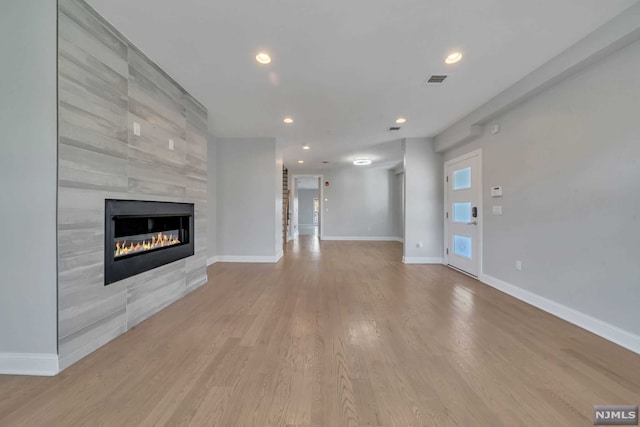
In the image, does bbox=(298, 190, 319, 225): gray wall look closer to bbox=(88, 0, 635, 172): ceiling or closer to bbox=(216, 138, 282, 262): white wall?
bbox=(216, 138, 282, 262): white wall

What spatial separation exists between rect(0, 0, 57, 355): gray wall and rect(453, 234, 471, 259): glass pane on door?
17.0 ft

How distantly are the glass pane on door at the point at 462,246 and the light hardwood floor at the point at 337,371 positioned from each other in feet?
5.06

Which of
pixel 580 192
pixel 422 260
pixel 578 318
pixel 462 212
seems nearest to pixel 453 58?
pixel 580 192

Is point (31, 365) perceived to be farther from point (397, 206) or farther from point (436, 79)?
point (397, 206)

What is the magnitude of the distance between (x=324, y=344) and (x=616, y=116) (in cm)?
311

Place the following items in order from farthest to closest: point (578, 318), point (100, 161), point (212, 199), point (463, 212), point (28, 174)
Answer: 1. point (212, 199)
2. point (463, 212)
3. point (578, 318)
4. point (100, 161)
5. point (28, 174)

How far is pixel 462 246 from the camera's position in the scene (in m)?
4.75

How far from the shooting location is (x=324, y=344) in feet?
6.97

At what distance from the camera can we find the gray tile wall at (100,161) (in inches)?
70.0

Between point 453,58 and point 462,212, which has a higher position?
point 453,58

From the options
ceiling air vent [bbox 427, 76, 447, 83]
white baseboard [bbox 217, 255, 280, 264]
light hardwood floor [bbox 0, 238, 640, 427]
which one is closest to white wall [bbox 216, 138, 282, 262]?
white baseboard [bbox 217, 255, 280, 264]

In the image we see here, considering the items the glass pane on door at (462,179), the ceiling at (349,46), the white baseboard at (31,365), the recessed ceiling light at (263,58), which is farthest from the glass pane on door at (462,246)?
the white baseboard at (31,365)

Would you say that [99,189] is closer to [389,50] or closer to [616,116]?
[389,50]

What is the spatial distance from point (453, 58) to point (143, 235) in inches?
140
